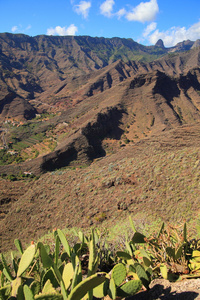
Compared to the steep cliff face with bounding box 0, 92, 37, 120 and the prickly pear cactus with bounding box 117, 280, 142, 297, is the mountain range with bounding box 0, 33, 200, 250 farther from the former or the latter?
the prickly pear cactus with bounding box 117, 280, 142, 297

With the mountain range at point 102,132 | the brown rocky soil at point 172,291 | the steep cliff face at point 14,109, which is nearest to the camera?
the brown rocky soil at point 172,291

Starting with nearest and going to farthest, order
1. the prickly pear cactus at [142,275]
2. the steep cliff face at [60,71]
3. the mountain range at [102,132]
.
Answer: the prickly pear cactus at [142,275] → the mountain range at [102,132] → the steep cliff face at [60,71]

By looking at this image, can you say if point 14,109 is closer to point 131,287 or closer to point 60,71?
point 131,287

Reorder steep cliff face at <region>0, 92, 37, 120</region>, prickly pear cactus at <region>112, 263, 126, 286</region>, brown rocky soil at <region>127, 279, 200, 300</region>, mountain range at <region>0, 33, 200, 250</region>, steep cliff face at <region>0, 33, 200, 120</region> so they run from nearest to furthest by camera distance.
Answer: brown rocky soil at <region>127, 279, 200, 300</region>, prickly pear cactus at <region>112, 263, 126, 286</region>, mountain range at <region>0, 33, 200, 250</region>, steep cliff face at <region>0, 92, 37, 120</region>, steep cliff face at <region>0, 33, 200, 120</region>

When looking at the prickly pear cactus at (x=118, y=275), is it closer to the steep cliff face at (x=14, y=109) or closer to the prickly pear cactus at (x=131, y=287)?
the prickly pear cactus at (x=131, y=287)

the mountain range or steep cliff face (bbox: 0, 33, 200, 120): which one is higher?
steep cliff face (bbox: 0, 33, 200, 120)

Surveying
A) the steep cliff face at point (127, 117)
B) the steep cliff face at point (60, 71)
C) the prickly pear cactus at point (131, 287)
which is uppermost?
the steep cliff face at point (60, 71)

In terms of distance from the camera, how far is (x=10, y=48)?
167375 millimetres

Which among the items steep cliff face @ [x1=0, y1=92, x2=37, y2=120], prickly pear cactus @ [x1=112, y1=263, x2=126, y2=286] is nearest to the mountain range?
steep cliff face @ [x1=0, y1=92, x2=37, y2=120]

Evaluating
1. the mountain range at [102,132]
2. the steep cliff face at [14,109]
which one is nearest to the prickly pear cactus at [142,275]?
the mountain range at [102,132]

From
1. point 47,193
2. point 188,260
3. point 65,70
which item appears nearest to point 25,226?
point 47,193

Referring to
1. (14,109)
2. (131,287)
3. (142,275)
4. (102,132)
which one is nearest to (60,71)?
(14,109)

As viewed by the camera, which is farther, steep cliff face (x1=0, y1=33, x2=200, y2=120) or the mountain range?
steep cliff face (x1=0, y1=33, x2=200, y2=120)

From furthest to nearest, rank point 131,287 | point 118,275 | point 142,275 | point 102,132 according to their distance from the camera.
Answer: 1. point 102,132
2. point 142,275
3. point 118,275
4. point 131,287
